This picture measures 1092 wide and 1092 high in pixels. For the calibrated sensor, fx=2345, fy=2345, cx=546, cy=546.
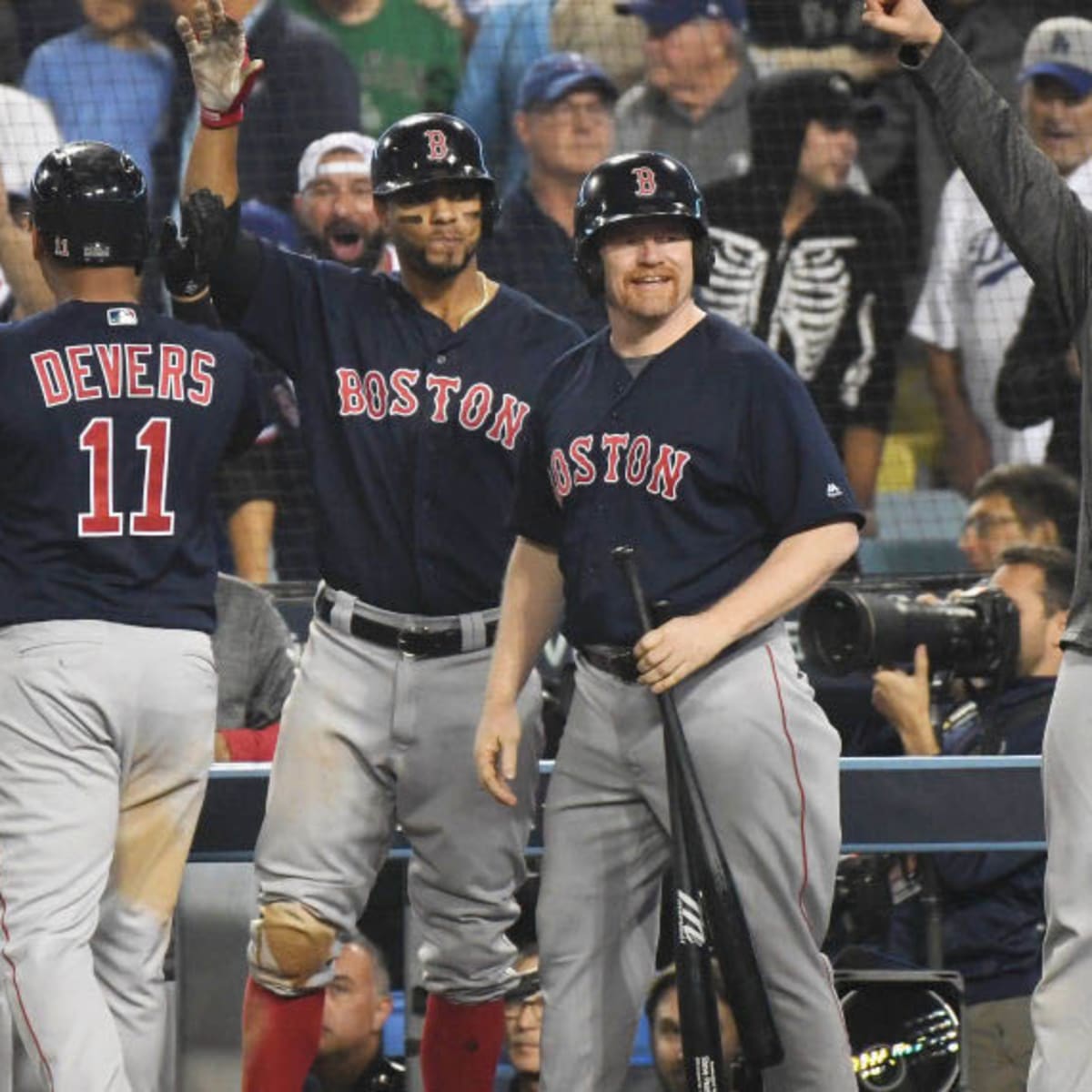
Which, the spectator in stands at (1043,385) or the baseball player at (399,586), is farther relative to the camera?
the spectator in stands at (1043,385)

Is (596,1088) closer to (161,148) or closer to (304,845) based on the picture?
(304,845)

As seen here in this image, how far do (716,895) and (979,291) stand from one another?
401 centimetres

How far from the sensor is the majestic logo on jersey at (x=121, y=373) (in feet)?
11.8

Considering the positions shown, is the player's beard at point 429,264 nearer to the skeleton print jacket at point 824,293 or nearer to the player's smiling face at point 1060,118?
the skeleton print jacket at point 824,293

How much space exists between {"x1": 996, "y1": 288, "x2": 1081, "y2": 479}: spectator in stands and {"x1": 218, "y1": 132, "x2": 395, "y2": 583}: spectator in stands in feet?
6.25

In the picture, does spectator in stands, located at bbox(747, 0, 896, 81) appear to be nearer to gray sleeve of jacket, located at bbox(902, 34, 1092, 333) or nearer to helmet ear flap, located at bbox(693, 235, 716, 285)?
helmet ear flap, located at bbox(693, 235, 716, 285)

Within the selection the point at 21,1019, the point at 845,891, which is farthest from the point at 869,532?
the point at 21,1019

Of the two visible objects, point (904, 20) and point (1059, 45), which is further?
point (1059, 45)

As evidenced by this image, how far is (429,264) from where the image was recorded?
3.85m

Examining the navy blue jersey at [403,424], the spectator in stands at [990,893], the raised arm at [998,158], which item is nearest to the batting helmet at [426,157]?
the navy blue jersey at [403,424]

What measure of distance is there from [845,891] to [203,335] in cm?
169

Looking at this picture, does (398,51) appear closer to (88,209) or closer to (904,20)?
(88,209)

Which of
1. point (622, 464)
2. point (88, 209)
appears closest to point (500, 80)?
point (88, 209)

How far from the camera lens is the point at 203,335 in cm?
375
